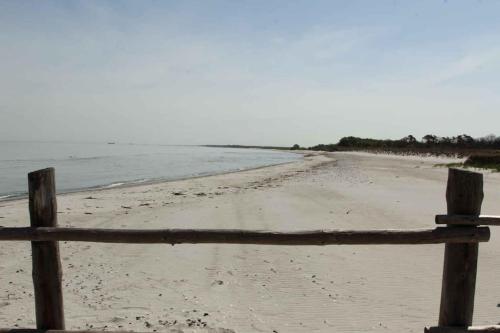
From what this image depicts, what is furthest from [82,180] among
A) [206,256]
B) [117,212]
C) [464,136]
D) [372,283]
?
[464,136]

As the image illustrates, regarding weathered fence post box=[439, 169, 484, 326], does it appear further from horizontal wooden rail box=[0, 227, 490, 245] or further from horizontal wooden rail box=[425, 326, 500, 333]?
horizontal wooden rail box=[0, 227, 490, 245]

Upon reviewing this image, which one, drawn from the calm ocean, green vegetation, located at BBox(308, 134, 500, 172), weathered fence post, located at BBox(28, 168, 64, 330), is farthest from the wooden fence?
green vegetation, located at BBox(308, 134, 500, 172)

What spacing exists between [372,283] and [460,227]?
275 centimetres


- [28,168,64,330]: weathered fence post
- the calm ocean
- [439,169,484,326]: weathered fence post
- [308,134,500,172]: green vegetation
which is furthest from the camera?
[308,134,500,172]: green vegetation

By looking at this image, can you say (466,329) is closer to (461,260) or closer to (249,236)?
(461,260)

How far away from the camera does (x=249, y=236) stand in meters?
3.49

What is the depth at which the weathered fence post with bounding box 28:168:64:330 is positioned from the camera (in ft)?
11.5

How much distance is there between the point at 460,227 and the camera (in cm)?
338

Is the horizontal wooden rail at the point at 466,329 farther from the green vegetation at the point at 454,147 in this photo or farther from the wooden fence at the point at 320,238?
the green vegetation at the point at 454,147

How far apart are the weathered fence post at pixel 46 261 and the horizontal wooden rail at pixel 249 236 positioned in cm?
A: 11

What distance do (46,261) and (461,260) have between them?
11.4 ft

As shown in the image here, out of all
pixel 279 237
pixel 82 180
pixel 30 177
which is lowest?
pixel 82 180

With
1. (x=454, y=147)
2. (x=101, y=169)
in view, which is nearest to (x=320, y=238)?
(x=101, y=169)

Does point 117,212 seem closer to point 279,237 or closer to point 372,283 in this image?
point 372,283
